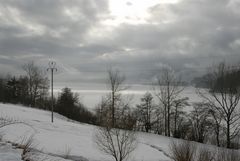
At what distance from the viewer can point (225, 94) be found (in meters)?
37.8

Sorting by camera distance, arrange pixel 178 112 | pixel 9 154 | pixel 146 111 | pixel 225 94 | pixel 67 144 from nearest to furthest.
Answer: pixel 9 154
pixel 67 144
pixel 225 94
pixel 178 112
pixel 146 111

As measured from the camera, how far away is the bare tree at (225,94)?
37250 millimetres

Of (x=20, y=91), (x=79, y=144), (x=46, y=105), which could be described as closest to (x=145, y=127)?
(x=79, y=144)

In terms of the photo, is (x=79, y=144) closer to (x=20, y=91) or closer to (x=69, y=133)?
(x=69, y=133)

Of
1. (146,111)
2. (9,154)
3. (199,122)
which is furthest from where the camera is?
(146,111)

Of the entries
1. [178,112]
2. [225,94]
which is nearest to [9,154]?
[225,94]

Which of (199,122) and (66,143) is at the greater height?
(66,143)

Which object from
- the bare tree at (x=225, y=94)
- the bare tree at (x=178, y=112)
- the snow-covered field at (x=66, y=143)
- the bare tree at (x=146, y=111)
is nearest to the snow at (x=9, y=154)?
the snow-covered field at (x=66, y=143)

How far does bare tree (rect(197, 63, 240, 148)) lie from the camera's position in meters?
37.2

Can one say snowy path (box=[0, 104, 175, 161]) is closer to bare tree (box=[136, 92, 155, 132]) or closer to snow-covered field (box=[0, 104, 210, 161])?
snow-covered field (box=[0, 104, 210, 161])

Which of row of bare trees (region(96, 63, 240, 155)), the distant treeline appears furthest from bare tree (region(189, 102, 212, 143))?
the distant treeline

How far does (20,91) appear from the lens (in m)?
79.0

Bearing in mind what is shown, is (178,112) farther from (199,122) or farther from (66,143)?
(66,143)

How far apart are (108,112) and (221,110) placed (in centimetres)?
2410
